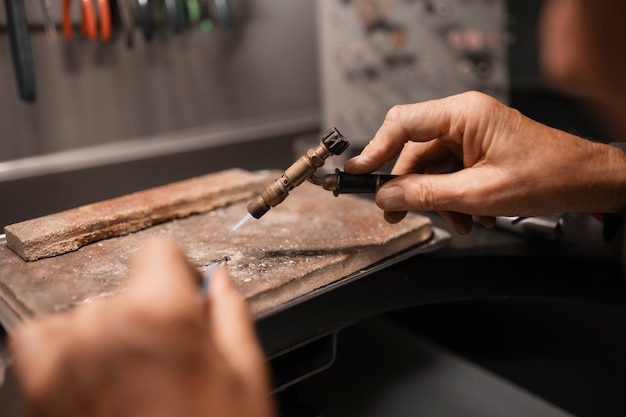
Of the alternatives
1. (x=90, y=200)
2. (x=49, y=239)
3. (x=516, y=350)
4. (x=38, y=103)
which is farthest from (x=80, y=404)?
(x=38, y=103)

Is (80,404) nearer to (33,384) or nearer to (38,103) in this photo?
(33,384)

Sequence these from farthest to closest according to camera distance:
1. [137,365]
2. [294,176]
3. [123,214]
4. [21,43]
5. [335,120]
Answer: [335,120] → [21,43] → [123,214] → [294,176] → [137,365]

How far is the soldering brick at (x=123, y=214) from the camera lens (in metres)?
0.81

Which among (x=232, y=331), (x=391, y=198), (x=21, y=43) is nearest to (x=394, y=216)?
(x=391, y=198)

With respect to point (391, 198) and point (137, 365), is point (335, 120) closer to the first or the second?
point (391, 198)

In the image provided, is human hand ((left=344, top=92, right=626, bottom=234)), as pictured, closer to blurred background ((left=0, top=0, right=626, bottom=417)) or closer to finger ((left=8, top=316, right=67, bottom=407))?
blurred background ((left=0, top=0, right=626, bottom=417))

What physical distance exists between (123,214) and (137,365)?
→ 0.51 meters

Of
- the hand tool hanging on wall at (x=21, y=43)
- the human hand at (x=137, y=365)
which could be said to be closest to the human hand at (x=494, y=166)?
the human hand at (x=137, y=365)

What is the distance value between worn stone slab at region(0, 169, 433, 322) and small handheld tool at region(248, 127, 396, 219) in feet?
0.26

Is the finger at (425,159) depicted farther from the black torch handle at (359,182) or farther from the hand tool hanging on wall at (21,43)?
the hand tool hanging on wall at (21,43)

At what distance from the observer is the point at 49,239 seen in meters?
0.81

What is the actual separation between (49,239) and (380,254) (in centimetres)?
48

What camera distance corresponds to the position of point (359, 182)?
83 centimetres

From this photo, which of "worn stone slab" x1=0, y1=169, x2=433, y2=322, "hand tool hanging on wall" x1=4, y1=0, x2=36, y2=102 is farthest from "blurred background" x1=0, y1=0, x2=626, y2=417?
"worn stone slab" x1=0, y1=169, x2=433, y2=322
